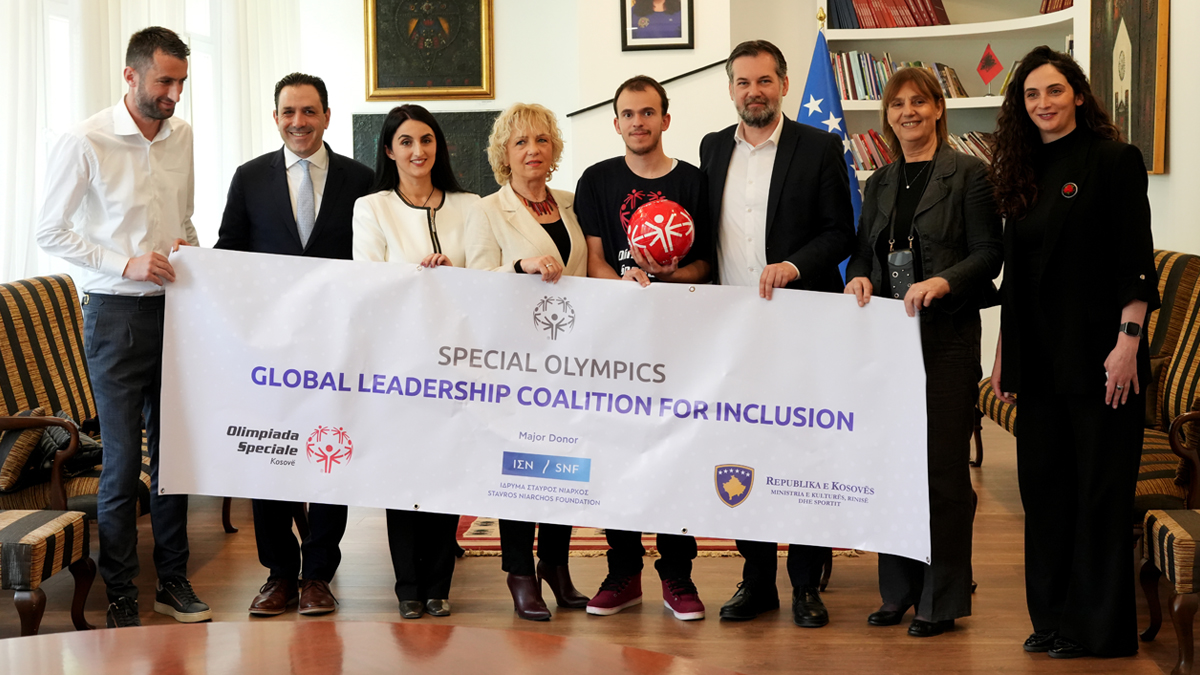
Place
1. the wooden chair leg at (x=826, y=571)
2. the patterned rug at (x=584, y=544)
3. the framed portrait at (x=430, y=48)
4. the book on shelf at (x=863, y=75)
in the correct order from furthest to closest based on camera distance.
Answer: the framed portrait at (x=430, y=48) < the book on shelf at (x=863, y=75) < the patterned rug at (x=584, y=544) < the wooden chair leg at (x=826, y=571)

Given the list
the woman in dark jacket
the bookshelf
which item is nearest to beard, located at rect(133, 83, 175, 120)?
the woman in dark jacket

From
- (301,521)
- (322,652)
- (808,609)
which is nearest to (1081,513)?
(808,609)

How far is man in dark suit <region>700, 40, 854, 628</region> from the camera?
295 cm

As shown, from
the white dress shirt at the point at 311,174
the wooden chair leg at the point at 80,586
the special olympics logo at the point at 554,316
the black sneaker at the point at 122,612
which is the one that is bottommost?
the black sneaker at the point at 122,612

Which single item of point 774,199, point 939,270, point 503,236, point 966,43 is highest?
point 966,43

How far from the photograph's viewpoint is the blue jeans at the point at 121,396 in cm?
300

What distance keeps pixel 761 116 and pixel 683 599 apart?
1.47m

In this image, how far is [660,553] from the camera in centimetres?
317

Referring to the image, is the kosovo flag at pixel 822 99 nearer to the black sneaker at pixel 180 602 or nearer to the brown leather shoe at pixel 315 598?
the brown leather shoe at pixel 315 598

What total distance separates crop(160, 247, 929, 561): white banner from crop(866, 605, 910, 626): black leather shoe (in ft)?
1.15

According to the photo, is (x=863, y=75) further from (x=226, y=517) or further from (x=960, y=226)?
(x=226, y=517)

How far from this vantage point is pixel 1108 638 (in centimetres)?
267

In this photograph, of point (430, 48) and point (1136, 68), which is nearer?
point (1136, 68)

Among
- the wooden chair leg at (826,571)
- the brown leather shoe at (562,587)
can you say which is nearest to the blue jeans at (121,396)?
the brown leather shoe at (562,587)
